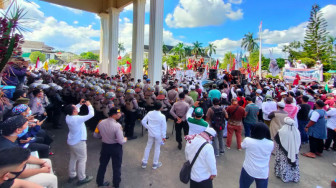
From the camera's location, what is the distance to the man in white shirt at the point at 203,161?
2.47 m

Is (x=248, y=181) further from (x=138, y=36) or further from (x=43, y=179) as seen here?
(x=138, y=36)

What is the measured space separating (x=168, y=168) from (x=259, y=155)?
2263 mm

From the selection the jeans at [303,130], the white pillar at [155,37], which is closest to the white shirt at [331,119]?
the jeans at [303,130]

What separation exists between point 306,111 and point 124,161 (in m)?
5.94

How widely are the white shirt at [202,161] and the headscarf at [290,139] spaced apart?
2106 millimetres

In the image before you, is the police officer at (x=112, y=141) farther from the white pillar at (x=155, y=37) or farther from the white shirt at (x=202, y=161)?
the white pillar at (x=155, y=37)

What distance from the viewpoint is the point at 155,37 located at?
11.4m

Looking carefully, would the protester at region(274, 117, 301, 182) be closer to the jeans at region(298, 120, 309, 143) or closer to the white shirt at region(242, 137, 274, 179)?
the white shirt at region(242, 137, 274, 179)

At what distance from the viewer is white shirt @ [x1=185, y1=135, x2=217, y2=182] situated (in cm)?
247

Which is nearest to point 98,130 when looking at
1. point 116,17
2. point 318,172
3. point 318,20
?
point 318,172

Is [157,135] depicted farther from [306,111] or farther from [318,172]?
[306,111]

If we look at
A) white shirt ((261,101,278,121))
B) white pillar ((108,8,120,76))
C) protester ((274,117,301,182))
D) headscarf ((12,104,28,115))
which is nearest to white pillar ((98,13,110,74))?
white pillar ((108,8,120,76))

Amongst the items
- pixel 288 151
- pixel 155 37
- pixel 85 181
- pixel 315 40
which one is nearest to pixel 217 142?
pixel 288 151

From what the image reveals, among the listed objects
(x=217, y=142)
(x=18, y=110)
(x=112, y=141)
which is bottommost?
(x=217, y=142)
